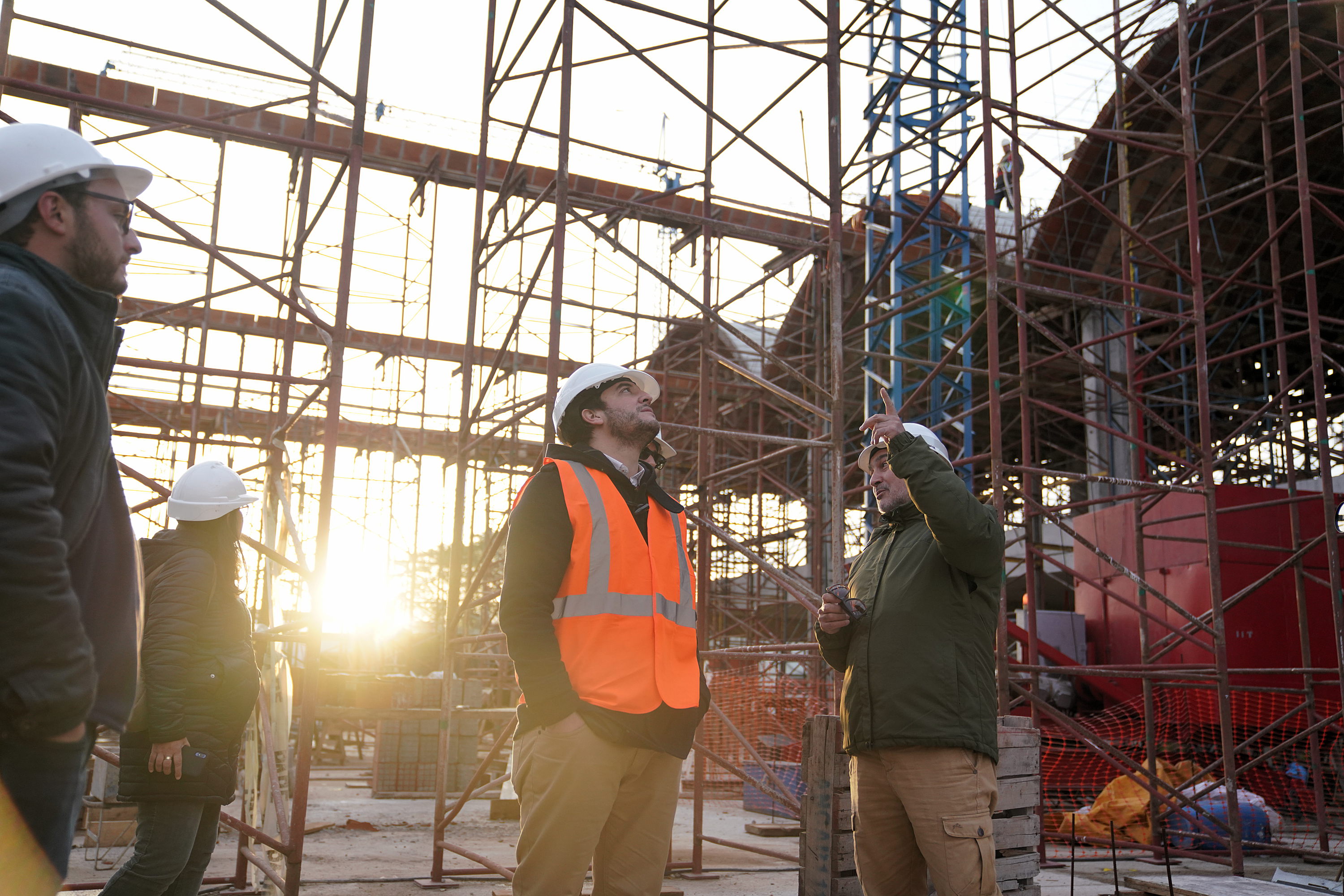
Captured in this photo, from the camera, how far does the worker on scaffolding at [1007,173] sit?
30.2ft

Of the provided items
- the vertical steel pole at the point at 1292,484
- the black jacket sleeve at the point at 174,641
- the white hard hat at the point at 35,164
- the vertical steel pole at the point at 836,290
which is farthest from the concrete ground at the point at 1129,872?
the white hard hat at the point at 35,164

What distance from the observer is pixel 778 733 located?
43.4 ft

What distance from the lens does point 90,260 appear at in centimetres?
211

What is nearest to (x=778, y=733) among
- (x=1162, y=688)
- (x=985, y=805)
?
(x=1162, y=688)

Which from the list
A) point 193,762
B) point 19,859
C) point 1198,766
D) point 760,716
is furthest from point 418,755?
point 19,859

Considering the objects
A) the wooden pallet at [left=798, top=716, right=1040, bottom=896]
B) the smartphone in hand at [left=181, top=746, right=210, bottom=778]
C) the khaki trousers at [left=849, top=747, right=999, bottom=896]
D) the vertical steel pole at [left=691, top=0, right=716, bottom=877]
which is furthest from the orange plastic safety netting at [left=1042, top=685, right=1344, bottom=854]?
the smartphone in hand at [left=181, top=746, right=210, bottom=778]

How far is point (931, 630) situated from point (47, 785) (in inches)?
107

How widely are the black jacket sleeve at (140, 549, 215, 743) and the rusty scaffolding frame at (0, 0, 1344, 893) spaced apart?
1.46 m

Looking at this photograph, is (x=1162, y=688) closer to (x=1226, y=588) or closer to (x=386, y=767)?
(x=1226, y=588)

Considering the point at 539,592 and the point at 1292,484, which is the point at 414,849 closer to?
the point at 539,592

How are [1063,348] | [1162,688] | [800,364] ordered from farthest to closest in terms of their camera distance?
[800,364] < [1162,688] < [1063,348]

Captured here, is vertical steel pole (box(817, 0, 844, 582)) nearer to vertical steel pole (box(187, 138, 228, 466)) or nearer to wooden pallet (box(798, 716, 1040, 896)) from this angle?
wooden pallet (box(798, 716, 1040, 896))

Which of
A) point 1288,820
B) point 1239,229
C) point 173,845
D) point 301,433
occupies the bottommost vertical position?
point 1288,820

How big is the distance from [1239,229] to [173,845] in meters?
19.0
